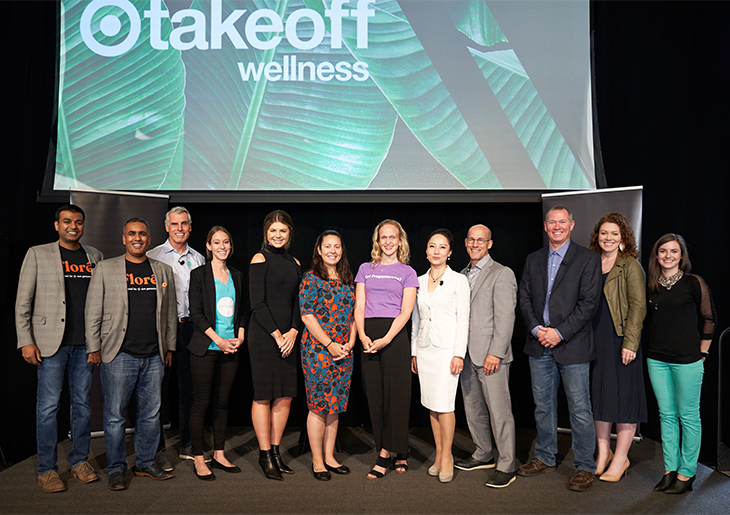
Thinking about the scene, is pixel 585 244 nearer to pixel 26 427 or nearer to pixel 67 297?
pixel 67 297

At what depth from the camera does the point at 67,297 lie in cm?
280

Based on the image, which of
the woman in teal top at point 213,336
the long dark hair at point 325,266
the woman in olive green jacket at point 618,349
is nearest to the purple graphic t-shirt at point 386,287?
the long dark hair at point 325,266

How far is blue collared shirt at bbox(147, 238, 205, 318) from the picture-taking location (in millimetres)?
3223

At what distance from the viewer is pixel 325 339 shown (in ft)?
9.21

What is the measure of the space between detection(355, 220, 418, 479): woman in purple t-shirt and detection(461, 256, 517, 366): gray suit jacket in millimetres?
409

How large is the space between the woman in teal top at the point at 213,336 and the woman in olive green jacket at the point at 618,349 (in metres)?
2.24

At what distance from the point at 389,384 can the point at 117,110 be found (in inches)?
121

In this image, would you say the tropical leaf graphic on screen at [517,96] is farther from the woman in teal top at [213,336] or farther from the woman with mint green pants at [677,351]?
the woman in teal top at [213,336]

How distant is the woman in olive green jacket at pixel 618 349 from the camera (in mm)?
2830

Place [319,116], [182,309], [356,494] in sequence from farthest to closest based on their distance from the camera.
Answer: [319,116]
[182,309]
[356,494]

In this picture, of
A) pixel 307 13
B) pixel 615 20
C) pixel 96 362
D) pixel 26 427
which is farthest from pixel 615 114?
pixel 26 427

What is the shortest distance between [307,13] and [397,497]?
11.8 feet

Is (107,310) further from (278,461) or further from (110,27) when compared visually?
(110,27)

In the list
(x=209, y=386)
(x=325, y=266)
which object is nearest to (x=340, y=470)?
(x=209, y=386)
